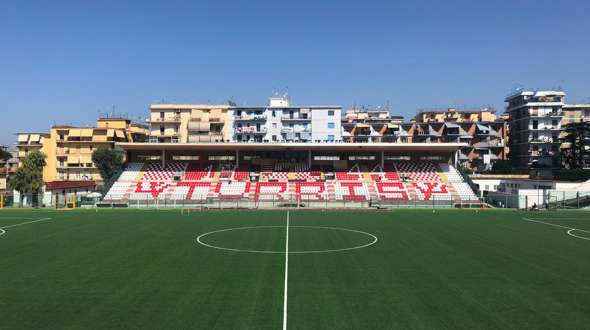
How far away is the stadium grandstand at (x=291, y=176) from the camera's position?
183ft

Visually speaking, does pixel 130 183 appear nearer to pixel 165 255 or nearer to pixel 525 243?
pixel 165 255

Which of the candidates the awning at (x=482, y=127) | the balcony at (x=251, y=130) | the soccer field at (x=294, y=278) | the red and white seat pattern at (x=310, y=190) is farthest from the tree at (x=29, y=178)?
the awning at (x=482, y=127)

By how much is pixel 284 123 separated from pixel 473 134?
45557 millimetres

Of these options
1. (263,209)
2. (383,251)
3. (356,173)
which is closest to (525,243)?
(383,251)

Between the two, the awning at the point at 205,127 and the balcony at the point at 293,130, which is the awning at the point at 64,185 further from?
the balcony at the point at 293,130

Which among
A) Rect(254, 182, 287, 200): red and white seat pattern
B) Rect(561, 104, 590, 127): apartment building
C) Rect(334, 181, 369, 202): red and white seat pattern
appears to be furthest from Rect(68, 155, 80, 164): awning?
Rect(561, 104, 590, 127): apartment building

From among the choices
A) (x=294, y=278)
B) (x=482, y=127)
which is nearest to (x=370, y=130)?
(x=482, y=127)

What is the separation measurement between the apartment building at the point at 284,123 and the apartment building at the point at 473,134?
23.9m

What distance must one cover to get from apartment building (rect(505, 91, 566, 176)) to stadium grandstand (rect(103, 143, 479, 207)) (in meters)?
36.1

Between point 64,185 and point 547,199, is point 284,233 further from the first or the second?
point 64,185

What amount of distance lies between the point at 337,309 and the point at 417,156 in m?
59.6

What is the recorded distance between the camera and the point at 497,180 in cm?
7538

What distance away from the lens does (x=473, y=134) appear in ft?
335

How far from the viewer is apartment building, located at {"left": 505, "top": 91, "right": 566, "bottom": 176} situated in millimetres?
93000
